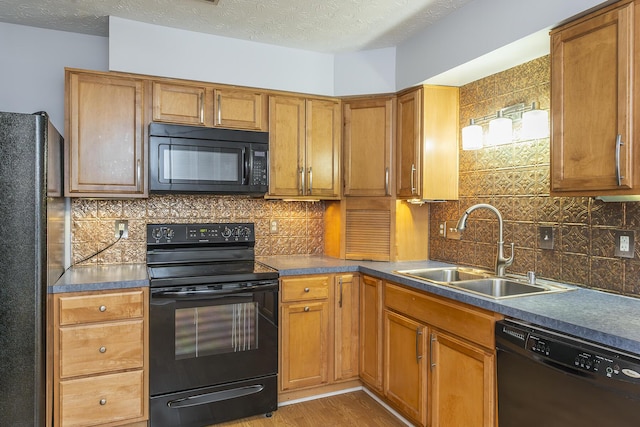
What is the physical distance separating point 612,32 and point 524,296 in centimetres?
114

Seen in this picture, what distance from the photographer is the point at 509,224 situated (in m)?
2.51

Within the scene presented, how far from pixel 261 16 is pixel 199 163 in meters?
1.00

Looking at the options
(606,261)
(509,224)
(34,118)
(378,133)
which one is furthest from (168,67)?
(606,261)

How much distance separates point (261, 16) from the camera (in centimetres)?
259

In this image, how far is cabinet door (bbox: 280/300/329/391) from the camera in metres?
2.75

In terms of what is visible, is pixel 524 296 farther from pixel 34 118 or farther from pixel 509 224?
pixel 34 118

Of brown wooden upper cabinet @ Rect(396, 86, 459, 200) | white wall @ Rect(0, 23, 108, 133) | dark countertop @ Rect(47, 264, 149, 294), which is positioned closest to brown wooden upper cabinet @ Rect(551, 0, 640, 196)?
brown wooden upper cabinet @ Rect(396, 86, 459, 200)

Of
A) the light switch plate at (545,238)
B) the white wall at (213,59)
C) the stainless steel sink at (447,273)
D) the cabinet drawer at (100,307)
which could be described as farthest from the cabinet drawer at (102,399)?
the light switch plate at (545,238)

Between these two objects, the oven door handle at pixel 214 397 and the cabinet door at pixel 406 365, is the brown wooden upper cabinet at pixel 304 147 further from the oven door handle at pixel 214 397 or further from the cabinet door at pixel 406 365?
the oven door handle at pixel 214 397

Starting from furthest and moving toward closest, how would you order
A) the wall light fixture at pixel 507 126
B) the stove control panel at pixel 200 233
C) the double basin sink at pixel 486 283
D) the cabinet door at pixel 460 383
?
the stove control panel at pixel 200 233
the wall light fixture at pixel 507 126
the double basin sink at pixel 486 283
the cabinet door at pixel 460 383

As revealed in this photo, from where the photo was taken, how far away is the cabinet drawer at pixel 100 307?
2227 millimetres

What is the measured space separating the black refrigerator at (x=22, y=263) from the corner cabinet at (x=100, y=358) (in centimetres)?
18

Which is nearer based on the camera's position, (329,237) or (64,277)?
(64,277)

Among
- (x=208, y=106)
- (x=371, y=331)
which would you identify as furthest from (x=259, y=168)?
(x=371, y=331)
